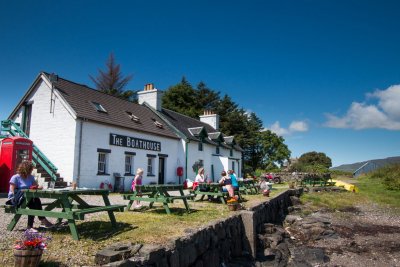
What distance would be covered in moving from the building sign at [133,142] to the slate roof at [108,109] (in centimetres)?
67

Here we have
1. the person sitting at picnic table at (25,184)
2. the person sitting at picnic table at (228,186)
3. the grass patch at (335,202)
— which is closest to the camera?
the person sitting at picnic table at (25,184)

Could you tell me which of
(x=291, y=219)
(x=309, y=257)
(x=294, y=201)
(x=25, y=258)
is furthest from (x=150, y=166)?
(x=25, y=258)

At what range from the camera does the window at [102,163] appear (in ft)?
61.0

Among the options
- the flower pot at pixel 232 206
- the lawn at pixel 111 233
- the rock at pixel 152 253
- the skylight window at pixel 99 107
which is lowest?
the rock at pixel 152 253

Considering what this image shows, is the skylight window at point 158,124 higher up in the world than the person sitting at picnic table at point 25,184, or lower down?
higher up

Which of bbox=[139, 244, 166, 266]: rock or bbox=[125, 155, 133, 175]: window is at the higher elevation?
bbox=[125, 155, 133, 175]: window

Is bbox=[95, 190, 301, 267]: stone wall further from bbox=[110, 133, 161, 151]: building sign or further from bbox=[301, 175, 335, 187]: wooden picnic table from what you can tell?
bbox=[301, 175, 335, 187]: wooden picnic table

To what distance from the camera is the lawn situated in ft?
15.7

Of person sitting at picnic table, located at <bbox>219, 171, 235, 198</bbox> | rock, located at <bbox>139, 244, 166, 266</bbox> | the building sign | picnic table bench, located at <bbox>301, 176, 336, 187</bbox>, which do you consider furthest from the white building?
picnic table bench, located at <bbox>301, 176, 336, 187</bbox>

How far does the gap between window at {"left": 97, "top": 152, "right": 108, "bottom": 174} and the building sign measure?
848 millimetres

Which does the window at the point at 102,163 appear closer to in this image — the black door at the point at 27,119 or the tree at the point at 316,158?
the black door at the point at 27,119

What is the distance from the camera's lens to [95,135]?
715 inches

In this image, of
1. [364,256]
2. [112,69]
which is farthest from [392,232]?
[112,69]

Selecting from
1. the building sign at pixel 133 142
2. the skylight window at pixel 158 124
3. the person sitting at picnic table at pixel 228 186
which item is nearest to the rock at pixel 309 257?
the person sitting at picnic table at pixel 228 186
